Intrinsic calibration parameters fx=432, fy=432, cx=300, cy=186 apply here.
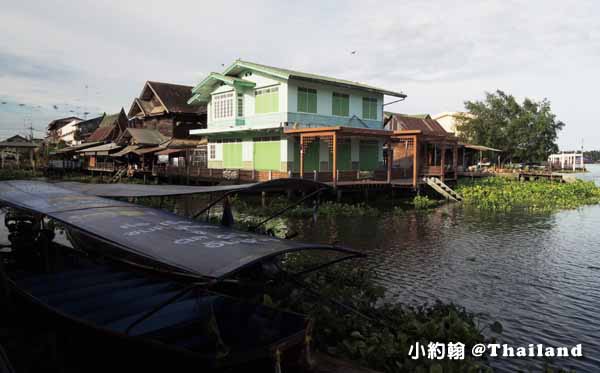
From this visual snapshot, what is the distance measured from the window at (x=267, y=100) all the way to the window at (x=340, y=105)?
12.6 feet

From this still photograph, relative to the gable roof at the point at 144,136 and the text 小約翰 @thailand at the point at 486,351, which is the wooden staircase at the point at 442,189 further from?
the gable roof at the point at 144,136

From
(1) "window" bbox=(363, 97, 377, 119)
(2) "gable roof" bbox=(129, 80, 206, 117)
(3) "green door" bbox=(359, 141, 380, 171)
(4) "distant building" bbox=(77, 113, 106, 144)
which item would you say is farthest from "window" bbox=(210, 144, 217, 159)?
(4) "distant building" bbox=(77, 113, 106, 144)

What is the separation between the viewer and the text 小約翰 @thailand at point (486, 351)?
5840 mm

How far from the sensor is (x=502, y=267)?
12.2 m

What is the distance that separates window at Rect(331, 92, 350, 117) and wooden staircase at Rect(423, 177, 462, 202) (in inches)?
269

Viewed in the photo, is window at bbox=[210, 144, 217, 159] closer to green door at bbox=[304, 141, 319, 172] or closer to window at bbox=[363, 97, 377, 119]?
green door at bbox=[304, 141, 319, 172]

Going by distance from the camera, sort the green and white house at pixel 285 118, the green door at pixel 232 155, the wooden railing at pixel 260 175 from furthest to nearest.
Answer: the green door at pixel 232 155
the green and white house at pixel 285 118
the wooden railing at pixel 260 175

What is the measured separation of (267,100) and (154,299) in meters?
21.5

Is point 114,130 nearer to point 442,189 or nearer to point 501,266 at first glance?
point 442,189

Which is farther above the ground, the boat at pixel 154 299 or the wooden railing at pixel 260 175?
the wooden railing at pixel 260 175

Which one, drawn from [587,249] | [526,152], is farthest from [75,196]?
[526,152]

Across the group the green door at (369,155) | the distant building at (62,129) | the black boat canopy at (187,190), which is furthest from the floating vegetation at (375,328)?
the distant building at (62,129)

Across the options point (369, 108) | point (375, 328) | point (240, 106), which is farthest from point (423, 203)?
point (375, 328)

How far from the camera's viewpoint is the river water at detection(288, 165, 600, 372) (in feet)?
26.4
